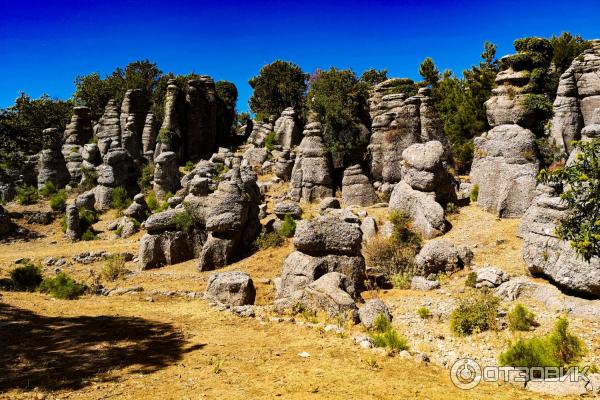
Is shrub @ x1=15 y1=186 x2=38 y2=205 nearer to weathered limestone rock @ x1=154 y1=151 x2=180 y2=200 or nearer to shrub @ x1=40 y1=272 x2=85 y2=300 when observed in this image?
weathered limestone rock @ x1=154 y1=151 x2=180 y2=200

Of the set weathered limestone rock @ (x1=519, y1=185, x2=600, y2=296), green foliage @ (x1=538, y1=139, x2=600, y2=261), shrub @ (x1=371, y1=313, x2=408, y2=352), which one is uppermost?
green foliage @ (x1=538, y1=139, x2=600, y2=261)

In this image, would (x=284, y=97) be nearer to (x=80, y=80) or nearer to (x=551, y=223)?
(x=80, y=80)

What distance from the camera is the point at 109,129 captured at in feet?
133

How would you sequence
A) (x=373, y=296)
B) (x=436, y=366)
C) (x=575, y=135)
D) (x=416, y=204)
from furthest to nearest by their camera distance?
(x=575, y=135) → (x=416, y=204) → (x=373, y=296) → (x=436, y=366)

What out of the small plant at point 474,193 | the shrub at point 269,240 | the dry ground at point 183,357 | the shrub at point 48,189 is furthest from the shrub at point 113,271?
the shrub at point 48,189

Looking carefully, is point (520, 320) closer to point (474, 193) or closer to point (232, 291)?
point (232, 291)

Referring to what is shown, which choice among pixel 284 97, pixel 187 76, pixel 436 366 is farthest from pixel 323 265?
pixel 187 76

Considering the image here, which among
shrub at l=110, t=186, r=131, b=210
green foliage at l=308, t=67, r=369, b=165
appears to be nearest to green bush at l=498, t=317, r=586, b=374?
green foliage at l=308, t=67, r=369, b=165

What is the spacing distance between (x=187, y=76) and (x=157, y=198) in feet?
81.3

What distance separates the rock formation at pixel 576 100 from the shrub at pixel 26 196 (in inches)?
1443

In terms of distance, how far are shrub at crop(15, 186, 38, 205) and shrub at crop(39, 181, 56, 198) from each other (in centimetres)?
56

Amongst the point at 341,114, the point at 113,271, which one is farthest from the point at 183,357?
the point at 341,114

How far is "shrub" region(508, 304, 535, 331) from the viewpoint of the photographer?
9461mm

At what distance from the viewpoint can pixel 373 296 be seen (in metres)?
13.5
